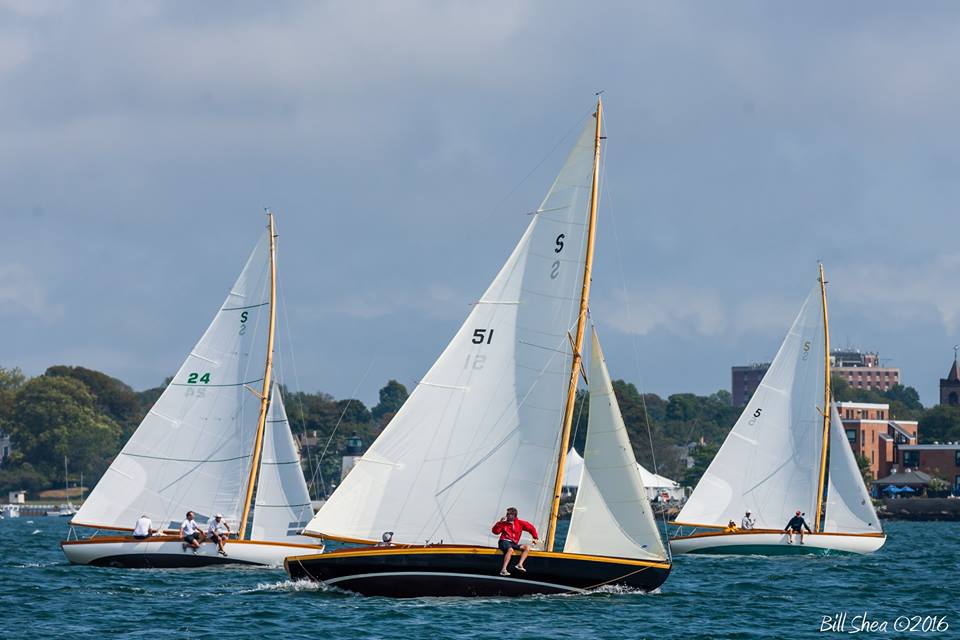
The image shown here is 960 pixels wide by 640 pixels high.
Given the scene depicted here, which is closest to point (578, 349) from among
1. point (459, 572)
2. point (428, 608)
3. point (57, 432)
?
point (459, 572)

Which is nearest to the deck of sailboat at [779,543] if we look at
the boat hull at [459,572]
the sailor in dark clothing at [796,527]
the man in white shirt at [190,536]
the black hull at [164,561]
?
the sailor in dark clothing at [796,527]

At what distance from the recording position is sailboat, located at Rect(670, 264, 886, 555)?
2229 inches

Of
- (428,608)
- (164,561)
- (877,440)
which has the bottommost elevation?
(428,608)

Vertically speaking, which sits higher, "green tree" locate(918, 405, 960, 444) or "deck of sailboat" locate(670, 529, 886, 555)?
"green tree" locate(918, 405, 960, 444)

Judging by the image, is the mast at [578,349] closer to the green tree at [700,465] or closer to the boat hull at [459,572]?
the boat hull at [459,572]

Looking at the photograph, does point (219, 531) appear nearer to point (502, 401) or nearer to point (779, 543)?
point (502, 401)

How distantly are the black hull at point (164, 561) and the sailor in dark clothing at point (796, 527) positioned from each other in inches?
834

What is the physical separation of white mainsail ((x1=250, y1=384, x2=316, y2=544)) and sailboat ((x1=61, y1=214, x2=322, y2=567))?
1.1 inches

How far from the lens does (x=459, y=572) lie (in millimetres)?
31812

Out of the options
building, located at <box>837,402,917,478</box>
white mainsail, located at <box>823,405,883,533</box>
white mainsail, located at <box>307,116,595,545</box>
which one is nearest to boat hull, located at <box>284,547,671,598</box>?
white mainsail, located at <box>307,116,595,545</box>

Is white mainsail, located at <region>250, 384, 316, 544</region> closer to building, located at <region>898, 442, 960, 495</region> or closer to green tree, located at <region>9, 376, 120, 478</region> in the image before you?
building, located at <region>898, 442, 960, 495</region>

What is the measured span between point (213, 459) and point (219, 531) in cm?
Result: 277

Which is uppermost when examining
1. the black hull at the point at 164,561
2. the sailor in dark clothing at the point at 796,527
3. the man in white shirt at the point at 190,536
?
the sailor in dark clothing at the point at 796,527

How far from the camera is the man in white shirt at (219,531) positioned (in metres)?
42.4
